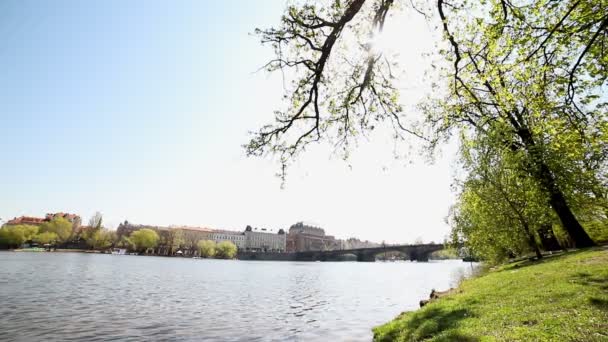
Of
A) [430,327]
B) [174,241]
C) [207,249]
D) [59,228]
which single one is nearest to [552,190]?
[430,327]

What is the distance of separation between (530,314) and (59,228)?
196 m

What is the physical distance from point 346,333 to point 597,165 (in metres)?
26.2

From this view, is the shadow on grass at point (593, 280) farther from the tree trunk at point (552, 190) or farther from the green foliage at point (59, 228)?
the green foliage at point (59, 228)

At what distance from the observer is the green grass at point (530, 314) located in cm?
894

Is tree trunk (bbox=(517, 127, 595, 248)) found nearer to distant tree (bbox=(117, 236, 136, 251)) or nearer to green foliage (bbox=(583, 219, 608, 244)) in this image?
green foliage (bbox=(583, 219, 608, 244))

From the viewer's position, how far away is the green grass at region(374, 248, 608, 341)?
352 inches

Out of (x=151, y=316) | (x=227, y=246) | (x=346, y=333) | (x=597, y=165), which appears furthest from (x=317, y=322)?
(x=227, y=246)

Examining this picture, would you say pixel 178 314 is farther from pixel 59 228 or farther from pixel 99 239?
pixel 59 228

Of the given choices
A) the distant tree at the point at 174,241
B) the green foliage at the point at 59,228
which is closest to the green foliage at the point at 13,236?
the green foliage at the point at 59,228

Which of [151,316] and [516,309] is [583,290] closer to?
[516,309]

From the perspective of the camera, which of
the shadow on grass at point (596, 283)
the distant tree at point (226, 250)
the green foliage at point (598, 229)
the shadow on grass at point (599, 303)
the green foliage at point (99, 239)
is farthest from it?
the distant tree at point (226, 250)

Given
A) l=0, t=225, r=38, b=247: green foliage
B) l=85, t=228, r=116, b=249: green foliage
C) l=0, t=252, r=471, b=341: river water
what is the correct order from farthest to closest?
l=85, t=228, r=116, b=249: green foliage, l=0, t=225, r=38, b=247: green foliage, l=0, t=252, r=471, b=341: river water

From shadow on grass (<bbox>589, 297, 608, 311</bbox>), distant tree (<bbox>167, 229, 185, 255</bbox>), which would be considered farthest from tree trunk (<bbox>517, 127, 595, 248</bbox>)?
distant tree (<bbox>167, 229, 185, 255</bbox>)

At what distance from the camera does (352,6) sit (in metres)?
12.0
